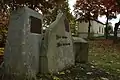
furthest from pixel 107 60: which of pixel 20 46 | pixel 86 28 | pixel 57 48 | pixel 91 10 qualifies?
pixel 86 28

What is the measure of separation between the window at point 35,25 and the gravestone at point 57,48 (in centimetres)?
26

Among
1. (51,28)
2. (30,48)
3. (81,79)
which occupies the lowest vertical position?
(81,79)

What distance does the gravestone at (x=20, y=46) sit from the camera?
243 inches

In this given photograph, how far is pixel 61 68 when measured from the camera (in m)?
7.98

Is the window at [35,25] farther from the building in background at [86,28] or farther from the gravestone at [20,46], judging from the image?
the building in background at [86,28]

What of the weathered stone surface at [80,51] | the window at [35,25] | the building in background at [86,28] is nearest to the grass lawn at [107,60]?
the weathered stone surface at [80,51]

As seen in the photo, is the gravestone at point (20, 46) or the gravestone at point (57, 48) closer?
the gravestone at point (20, 46)

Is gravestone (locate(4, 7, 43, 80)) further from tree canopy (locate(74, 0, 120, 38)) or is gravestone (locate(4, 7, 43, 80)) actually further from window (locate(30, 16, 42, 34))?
tree canopy (locate(74, 0, 120, 38))

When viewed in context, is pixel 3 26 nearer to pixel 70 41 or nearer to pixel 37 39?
pixel 70 41

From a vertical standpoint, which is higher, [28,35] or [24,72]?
[28,35]

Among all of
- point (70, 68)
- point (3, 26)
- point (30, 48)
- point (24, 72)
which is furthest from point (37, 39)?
point (3, 26)

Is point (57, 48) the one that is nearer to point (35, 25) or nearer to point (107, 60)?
point (35, 25)

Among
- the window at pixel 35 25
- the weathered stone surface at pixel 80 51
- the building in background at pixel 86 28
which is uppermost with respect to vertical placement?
the building in background at pixel 86 28

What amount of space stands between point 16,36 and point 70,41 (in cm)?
315
